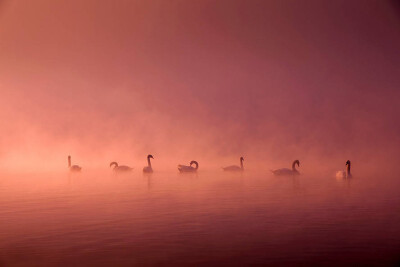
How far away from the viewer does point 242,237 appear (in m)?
9.11

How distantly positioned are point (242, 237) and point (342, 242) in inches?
80.7

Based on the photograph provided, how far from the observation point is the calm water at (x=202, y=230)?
7637 mm

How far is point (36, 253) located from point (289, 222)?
19.5ft

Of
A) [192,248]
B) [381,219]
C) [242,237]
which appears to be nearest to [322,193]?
[381,219]

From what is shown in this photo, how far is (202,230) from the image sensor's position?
32.1ft

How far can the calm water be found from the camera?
7637mm

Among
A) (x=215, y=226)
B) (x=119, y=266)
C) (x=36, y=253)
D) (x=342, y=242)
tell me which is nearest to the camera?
(x=119, y=266)

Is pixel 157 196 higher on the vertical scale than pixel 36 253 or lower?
higher

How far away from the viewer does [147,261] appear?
7.41 m

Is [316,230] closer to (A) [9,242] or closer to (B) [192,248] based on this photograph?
(B) [192,248]

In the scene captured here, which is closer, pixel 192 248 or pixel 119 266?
pixel 119 266

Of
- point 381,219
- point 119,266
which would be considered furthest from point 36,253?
point 381,219

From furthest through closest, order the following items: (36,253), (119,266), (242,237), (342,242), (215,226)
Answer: (215,226) < (242,237) < (342,242) < (36,253) < (119,266)

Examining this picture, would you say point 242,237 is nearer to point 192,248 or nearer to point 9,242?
point 192,248
